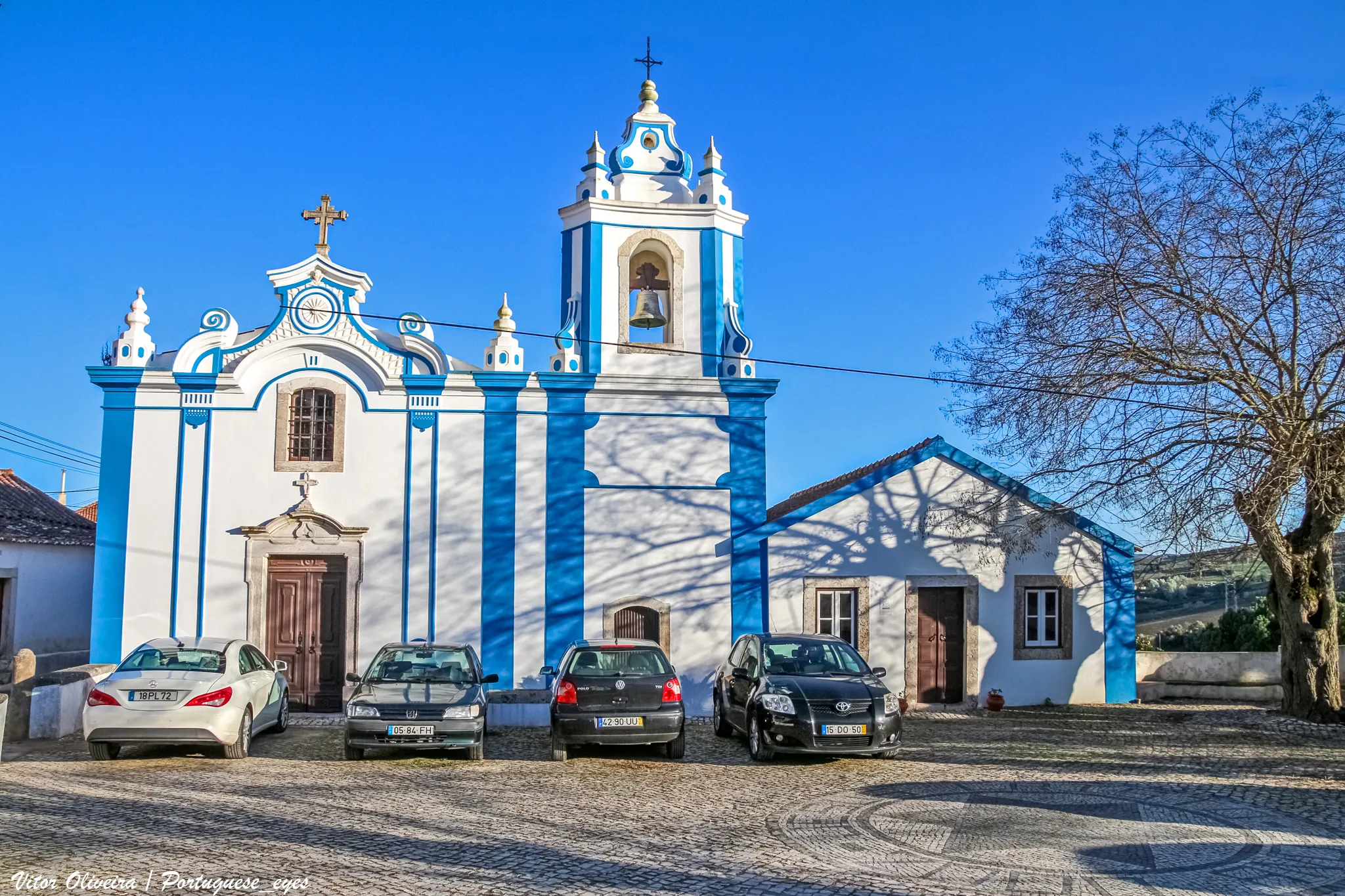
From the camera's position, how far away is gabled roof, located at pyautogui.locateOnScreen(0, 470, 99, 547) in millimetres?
22734

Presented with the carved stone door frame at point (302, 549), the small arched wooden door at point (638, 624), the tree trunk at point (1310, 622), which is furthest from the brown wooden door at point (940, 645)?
the carved stone door frame at point (302, 549)

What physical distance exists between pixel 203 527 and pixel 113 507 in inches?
55.3

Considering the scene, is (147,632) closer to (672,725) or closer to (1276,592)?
(672,725)

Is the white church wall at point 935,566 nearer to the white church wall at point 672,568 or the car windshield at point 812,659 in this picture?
the white church wall at point 672,568

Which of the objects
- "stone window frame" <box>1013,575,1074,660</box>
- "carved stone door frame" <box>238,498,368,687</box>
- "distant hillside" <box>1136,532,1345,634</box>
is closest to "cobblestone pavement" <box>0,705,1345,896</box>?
"distant hillside" <box>1136,532,1345,634</box>

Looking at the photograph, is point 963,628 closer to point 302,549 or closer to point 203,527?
point 302,549

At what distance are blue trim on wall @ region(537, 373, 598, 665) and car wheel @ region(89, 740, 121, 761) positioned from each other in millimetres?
6963

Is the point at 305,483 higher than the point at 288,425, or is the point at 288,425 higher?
the point at 288,425

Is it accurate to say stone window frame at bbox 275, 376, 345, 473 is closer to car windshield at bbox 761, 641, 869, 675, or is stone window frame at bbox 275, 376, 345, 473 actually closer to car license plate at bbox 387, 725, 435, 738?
car license plate at bbox 387, 725, 435, 738

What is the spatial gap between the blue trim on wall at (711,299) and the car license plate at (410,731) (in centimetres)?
853

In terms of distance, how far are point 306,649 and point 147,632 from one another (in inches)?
93.5

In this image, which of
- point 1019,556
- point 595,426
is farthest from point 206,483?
point 1019,556

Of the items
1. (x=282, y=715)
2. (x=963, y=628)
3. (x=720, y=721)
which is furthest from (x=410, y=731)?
(x=963, y=628)

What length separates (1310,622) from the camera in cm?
1669
